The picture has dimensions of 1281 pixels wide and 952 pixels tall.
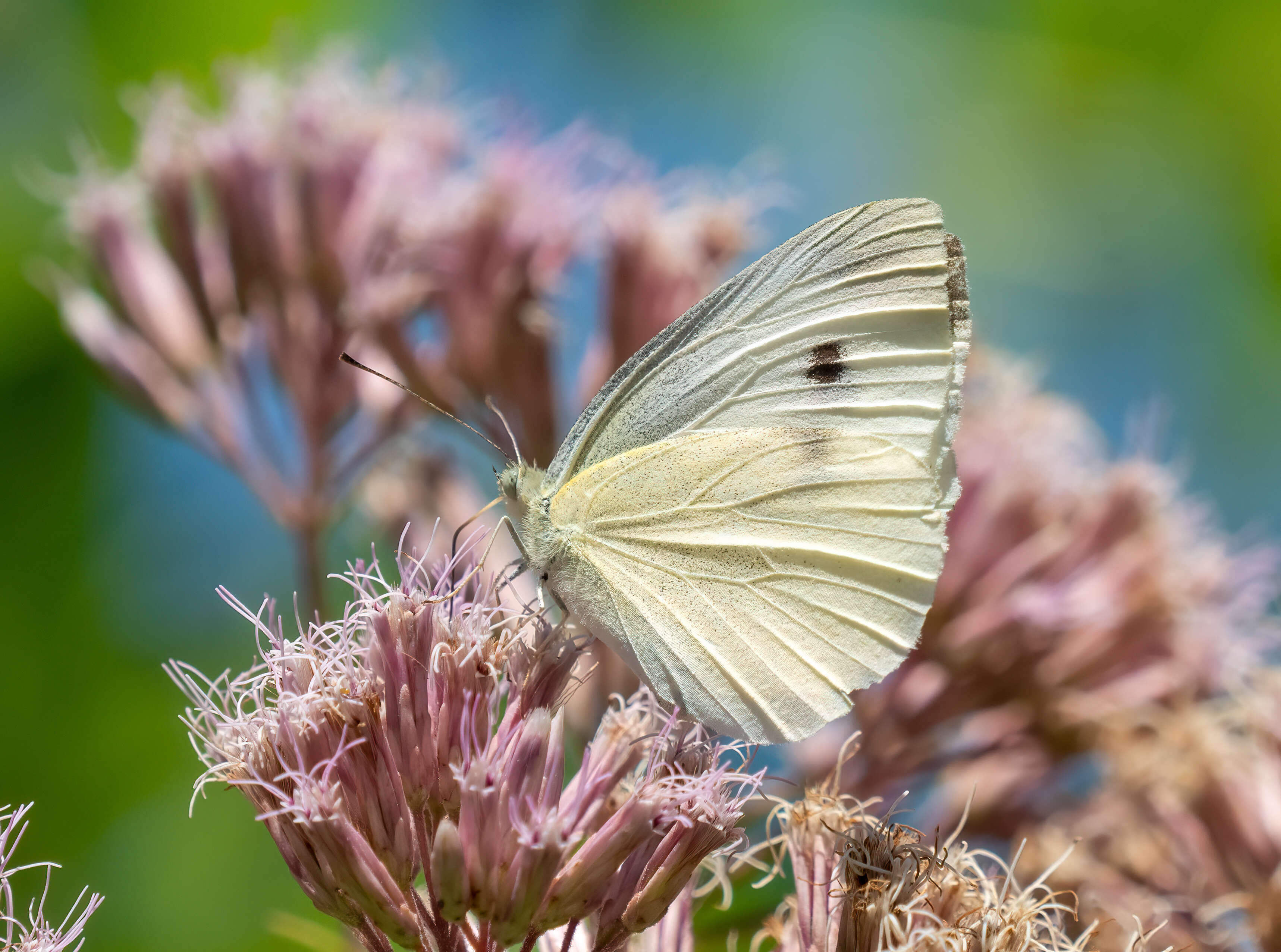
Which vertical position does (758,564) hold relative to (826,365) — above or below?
below

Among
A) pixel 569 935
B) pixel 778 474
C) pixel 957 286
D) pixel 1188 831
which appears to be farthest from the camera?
pixel 1188 831

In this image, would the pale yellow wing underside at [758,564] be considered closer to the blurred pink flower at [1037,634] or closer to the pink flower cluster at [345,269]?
the blurred pink flower at [1037,634]

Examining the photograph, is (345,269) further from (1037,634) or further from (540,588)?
(1037,634)

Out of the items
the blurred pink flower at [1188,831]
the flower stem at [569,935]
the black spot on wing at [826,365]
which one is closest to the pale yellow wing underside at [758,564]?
the black spot on wing at [826,365]

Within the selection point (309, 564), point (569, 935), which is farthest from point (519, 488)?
point (309, 564)

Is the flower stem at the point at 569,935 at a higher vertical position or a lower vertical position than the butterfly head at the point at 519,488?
lower

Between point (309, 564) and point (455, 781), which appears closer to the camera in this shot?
point (455, 781)

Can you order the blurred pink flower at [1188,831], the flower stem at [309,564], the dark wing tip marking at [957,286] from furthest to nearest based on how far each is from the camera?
1. the flower stem at [309,564]
2. the blurred pink flower at [1188,831]
3. the dark wing tip marking at [957,286]

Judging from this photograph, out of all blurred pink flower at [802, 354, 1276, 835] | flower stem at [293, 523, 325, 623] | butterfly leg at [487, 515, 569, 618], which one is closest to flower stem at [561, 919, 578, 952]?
butterfly leg at [487, 515, 569, 618]
